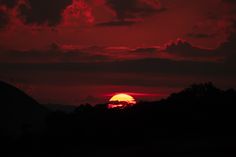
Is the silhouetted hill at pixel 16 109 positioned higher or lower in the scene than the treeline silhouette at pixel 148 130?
higher

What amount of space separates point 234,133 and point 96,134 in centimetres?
1255

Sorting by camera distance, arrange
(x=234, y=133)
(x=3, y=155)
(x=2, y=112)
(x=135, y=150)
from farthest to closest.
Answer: (x=2, y=112), (x=3, y=155), (x=234, y=133), (x=135, y=150)

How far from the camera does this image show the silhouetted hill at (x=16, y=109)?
4330 inches

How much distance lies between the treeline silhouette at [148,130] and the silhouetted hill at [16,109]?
5265cm

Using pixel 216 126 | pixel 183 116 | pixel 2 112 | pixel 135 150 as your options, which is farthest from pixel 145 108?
pixel 2 112

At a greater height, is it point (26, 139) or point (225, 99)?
point (225, 99)

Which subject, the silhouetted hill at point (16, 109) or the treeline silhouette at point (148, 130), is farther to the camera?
the silhouetted hill at point (16, 109)

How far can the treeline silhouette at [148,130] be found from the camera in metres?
37.6

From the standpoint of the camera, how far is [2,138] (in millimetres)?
53500

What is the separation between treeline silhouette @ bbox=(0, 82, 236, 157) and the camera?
37.6 metres

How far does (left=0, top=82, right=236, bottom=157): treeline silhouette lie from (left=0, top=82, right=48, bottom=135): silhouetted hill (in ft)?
173

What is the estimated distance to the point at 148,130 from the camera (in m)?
45.5

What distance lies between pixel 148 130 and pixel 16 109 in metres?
83.8

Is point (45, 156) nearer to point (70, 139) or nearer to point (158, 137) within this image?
point (70, 139)
